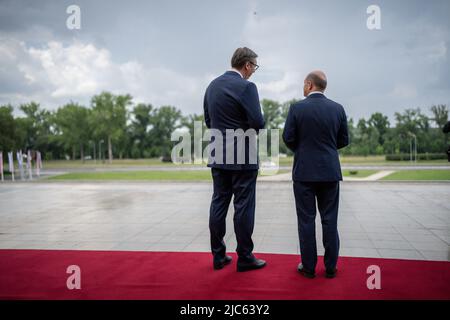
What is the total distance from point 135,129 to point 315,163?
200 ft

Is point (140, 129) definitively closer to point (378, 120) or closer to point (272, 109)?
point (272, 109)

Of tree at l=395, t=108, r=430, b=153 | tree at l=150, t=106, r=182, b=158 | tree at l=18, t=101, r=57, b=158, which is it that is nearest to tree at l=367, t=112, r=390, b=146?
tree at l=395, t=108, r=430, b=153

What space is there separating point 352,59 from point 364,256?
4773mm

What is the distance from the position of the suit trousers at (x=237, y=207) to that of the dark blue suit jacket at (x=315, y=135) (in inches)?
17.5

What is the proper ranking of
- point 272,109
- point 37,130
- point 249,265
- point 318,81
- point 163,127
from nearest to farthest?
1. point 318,81
2. point 249,265
3. point 272,109
4. point 37,130
5. point 163,127

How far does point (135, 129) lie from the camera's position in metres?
61.3

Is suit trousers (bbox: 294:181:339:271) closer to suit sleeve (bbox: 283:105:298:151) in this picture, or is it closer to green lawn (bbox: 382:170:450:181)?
suit sleeve (bbox: 283:105:298:151)

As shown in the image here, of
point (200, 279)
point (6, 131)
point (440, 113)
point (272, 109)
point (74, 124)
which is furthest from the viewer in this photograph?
point (272, 109)

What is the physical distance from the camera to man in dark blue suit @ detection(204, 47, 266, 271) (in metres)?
2.98

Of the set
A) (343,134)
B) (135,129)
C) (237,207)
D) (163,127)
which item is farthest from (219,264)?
(135,129)

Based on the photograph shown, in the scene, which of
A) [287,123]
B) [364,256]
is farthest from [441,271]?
[287,123]

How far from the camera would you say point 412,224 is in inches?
206

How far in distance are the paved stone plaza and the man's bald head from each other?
1.81 m
